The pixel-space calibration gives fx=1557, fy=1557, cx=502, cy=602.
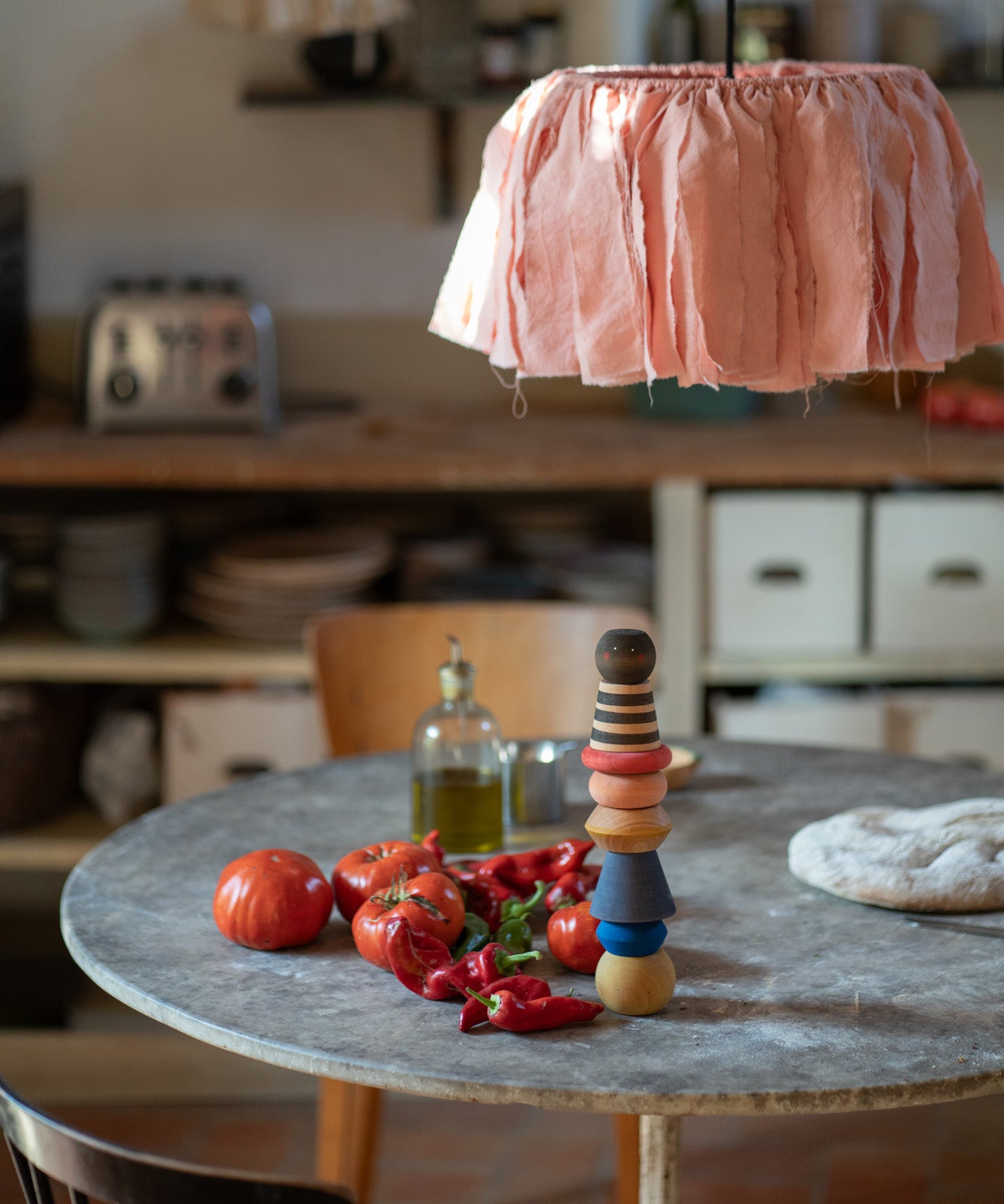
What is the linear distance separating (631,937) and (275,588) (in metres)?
1.60

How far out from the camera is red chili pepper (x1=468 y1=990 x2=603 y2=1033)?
47.4 inches

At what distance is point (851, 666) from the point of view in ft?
8.77

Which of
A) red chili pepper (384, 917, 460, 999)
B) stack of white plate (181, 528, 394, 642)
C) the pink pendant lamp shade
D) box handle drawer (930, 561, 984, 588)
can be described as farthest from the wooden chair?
the pink pendant lamp shade

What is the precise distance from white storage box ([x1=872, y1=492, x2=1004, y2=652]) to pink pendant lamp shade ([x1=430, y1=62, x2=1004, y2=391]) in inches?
57.6

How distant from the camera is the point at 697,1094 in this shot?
110 centimetres

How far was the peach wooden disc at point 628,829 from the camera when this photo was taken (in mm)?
1199

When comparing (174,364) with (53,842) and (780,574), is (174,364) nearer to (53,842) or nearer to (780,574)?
(53,842)

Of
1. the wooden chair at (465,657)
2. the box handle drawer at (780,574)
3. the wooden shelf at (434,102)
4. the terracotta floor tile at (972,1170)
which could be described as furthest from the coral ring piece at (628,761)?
the wooden shelf at (434,102)

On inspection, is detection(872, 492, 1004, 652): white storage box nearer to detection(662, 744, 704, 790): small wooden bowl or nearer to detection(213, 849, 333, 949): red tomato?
detection(662, 744, 704, 790): small wooden bowl

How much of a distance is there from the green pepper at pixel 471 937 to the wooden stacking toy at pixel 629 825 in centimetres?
13

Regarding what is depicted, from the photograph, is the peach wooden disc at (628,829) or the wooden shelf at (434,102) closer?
the peach wooden disc at (628,829)

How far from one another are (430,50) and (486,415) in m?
0.70

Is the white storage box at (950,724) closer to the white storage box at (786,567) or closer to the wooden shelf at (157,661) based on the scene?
the white storage box at (786,567)

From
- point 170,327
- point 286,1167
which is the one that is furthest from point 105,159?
point 286,1167
